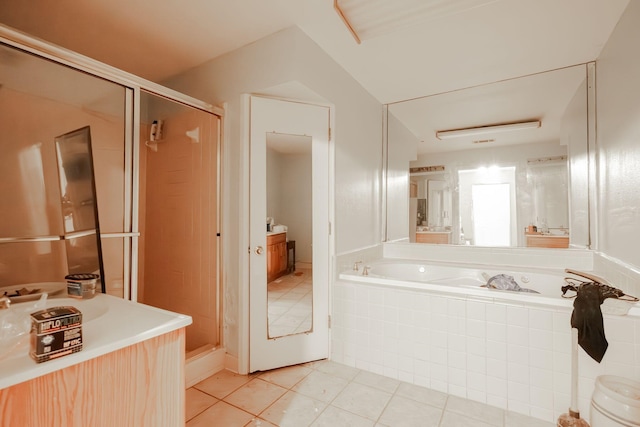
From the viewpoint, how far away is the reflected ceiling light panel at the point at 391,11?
160 centimetres

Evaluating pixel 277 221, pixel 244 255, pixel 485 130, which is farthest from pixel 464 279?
pixel 244 255

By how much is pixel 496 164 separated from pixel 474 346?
5.77ft

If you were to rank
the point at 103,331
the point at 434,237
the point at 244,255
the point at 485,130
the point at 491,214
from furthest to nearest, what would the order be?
the point at 434,237, the point at 485,130, the point at 491,214, the point at 244,255, the point at 103,331

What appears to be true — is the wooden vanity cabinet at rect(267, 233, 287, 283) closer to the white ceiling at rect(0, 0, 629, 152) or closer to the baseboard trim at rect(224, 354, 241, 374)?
the baseboard trim at rect(224, 354, 241, 374)

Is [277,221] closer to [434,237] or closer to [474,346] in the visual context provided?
[474,346]

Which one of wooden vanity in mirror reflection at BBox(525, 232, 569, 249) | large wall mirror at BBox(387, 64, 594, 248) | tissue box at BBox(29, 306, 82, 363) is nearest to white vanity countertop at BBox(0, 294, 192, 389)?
tissue box at BBox(29, 306, 82, 363)

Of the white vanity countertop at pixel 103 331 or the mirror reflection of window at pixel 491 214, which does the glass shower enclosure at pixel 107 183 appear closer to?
the white vanity countertop at pixel 103 331

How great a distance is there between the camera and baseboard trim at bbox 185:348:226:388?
1935 mm

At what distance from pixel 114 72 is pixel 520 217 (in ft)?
10.5

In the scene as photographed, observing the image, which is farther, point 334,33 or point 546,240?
point 546,240

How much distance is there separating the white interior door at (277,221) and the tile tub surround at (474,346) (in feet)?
0.56

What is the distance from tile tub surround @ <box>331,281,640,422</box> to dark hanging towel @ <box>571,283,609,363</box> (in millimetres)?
166

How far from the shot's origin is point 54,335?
705mm

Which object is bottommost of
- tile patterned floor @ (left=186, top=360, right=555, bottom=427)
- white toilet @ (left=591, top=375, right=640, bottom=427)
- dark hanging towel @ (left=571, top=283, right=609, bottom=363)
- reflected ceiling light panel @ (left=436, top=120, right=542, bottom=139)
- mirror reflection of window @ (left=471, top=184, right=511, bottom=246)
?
tile patterned floor @ (left=186, top=360, right=555, bottom=427)
